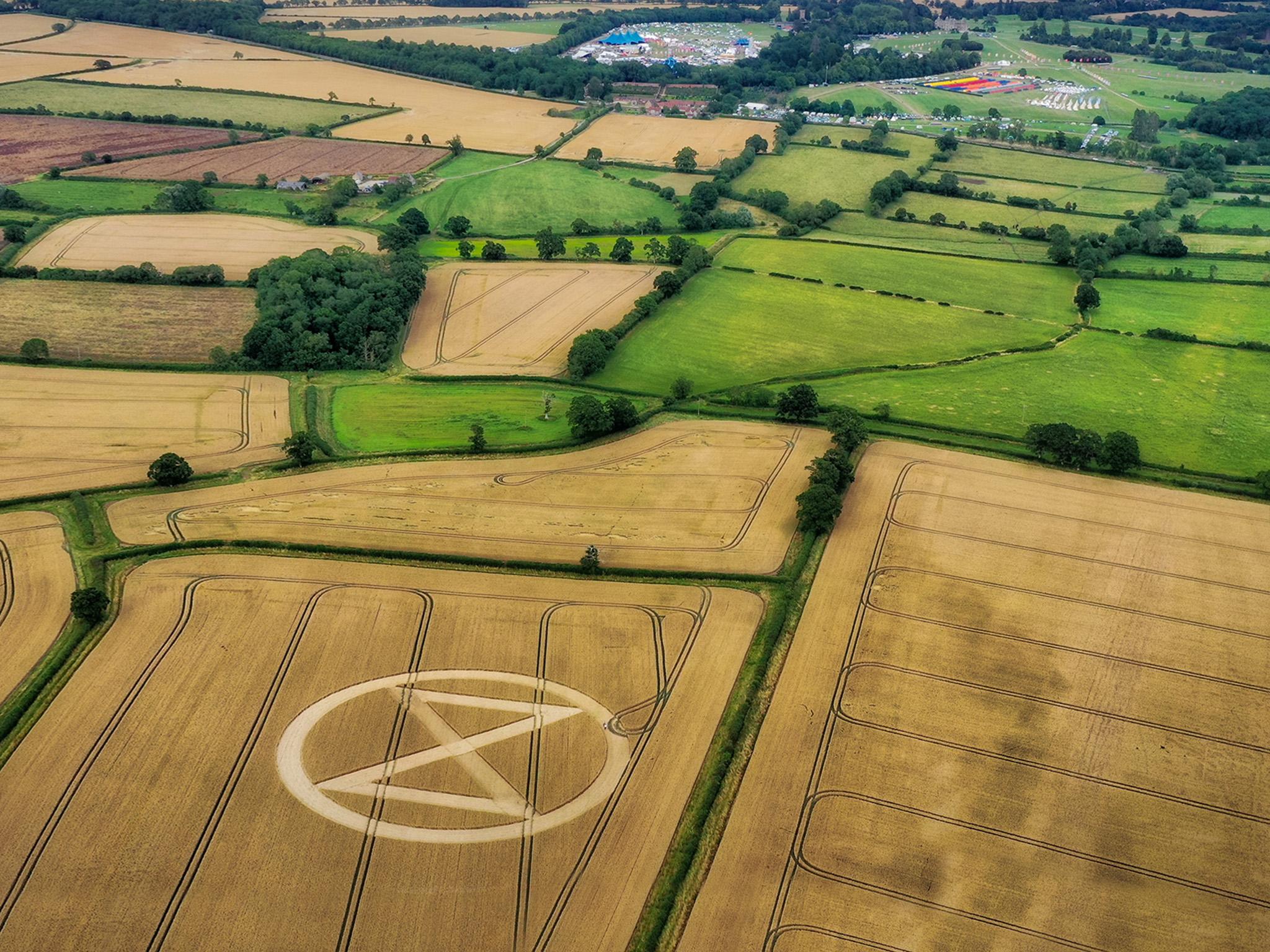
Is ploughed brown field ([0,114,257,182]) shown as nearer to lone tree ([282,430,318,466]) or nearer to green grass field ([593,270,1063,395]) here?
green grass field ([593,270,1063,395])

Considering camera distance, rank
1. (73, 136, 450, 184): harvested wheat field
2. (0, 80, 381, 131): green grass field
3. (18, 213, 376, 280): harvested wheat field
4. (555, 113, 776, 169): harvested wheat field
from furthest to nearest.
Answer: (0, 80, 381, 131): green grass field → (555, 113, 776, 169): harvested wheat field → (73, 136, 450, 184): harvested wheat field → (18, 213, 376, 280): harvested wheat field

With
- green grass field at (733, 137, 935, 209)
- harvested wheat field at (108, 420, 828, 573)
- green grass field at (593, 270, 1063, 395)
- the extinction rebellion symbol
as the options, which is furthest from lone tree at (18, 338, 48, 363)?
green grass field at (733, 137, 935, 209)

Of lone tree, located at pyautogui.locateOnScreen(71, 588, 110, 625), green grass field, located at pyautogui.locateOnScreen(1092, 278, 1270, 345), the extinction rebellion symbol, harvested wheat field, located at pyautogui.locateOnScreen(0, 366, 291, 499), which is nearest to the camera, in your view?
the extinction rebellion symbol

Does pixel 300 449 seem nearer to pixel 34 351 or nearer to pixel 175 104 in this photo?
pixel 34 351

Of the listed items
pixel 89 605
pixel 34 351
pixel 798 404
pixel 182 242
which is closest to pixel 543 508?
pixel 798 404

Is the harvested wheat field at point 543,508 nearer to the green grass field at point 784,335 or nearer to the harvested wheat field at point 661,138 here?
the green grass field at point 784,335

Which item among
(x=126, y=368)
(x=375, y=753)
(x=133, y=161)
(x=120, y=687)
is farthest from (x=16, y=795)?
(x=133, y=161)
